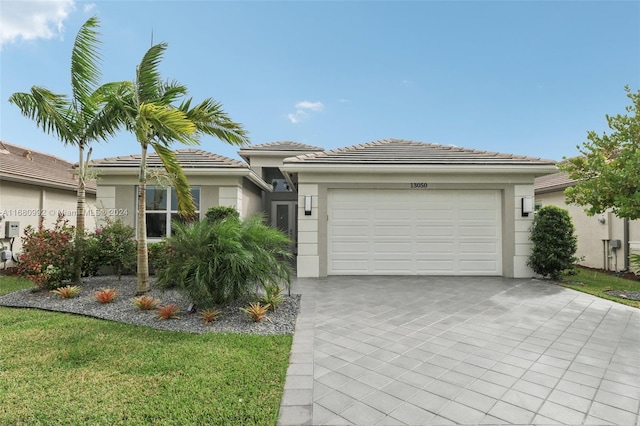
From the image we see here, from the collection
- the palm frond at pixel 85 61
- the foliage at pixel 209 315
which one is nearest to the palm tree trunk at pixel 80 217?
the palm frond at pixel 85 61

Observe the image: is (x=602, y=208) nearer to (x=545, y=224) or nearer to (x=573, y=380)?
(x=545, y=224)

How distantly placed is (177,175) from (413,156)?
712cm

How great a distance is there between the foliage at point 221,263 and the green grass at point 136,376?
0.94m

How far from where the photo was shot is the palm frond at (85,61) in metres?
6.88

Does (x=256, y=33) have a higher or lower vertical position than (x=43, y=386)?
higher

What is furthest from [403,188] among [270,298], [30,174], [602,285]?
[30,174]

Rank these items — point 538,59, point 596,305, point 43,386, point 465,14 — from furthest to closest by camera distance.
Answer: point 538,59 < point 465,14 < point 596,305 < point 43,386

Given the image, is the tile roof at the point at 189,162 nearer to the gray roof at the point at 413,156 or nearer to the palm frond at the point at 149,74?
the gray roof at the point at 413,156

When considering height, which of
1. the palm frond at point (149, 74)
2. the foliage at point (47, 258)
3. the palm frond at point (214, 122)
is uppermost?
the palm frond at point (149, 74)

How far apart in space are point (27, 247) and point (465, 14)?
45.9 feet

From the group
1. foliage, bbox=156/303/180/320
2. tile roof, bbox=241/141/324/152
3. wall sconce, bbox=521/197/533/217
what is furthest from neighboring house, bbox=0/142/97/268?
wall sconce, bbox=521/197/533/217

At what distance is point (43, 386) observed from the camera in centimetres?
312

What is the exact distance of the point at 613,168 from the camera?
24.4 feet

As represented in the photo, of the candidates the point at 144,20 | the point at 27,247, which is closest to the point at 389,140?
the point at 144,20
